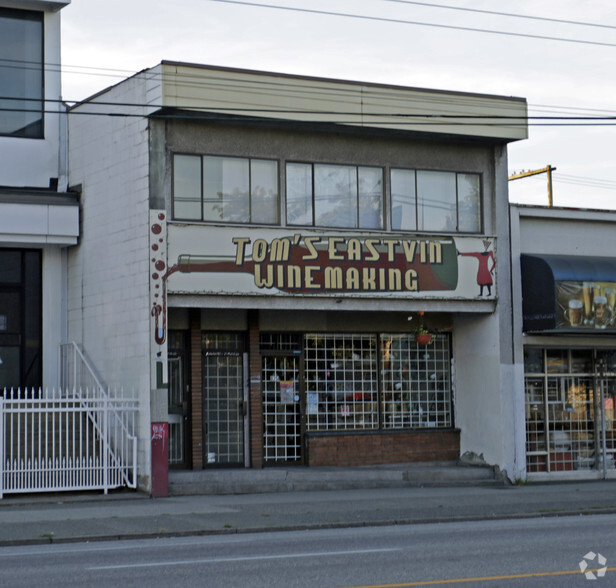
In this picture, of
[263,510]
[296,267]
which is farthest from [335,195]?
[263,510]

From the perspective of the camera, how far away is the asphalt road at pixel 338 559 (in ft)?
34.2

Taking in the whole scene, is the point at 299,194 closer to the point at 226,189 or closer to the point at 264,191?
the point at 264,191

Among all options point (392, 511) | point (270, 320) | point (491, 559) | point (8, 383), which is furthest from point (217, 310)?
point (491, 559)

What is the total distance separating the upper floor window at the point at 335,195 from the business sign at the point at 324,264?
0.45 metres

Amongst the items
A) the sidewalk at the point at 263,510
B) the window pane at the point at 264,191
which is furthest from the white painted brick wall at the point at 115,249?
the window pane at the point at 264,191

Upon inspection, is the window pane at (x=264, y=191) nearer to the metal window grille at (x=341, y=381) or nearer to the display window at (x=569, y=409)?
the metal window grille at (x=341, y=381)

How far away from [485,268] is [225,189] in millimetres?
5879

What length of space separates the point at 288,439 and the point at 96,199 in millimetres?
6413

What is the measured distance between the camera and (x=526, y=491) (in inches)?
827

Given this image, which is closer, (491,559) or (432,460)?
(491,559)

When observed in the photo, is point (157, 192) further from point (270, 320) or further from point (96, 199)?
point (270, 320)

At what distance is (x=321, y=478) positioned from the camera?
69.5ft

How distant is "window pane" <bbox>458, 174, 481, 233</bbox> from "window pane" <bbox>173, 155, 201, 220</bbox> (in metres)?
5.88

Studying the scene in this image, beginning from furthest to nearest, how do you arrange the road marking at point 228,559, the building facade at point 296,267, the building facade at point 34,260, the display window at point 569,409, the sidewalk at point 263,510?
the display window at point 569,409 < the building facade at point 34,260 < the building facade at point 296,267 < the sidewalk at point 263,510 < the road marking at point 228,559
